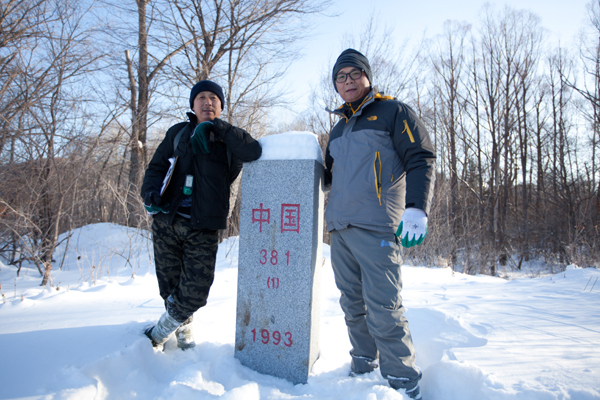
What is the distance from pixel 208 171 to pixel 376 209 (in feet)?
3.57

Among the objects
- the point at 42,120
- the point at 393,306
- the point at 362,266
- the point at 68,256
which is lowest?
the point at 68,256

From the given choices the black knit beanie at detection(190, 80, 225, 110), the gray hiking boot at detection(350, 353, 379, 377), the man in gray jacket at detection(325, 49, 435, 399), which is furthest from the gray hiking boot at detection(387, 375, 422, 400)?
the black knit beanie at detection(190, 80, 225, 110)

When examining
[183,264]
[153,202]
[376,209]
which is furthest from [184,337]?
[376,209]

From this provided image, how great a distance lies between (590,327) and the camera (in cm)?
246

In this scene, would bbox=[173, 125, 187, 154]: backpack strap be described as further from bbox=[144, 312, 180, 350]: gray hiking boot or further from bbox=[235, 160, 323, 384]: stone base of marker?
bbox=[144, 312, 180, 350]: gray hiking boot

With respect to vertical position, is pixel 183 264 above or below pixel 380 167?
below

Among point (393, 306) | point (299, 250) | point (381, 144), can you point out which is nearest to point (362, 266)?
point (393, 306)

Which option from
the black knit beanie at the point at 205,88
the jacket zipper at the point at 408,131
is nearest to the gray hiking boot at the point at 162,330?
the black knit beanie at the point at 205,88

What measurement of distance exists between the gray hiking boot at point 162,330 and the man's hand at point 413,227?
152cm

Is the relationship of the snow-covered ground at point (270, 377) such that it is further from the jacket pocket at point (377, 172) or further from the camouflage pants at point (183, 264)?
the jacket pocket at point (377, 172)

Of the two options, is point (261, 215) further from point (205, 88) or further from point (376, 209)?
point (205, 88)

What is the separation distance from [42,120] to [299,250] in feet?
18.6

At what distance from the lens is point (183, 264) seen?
207 centimetres

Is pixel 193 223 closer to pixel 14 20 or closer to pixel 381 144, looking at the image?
pixel 381 144
